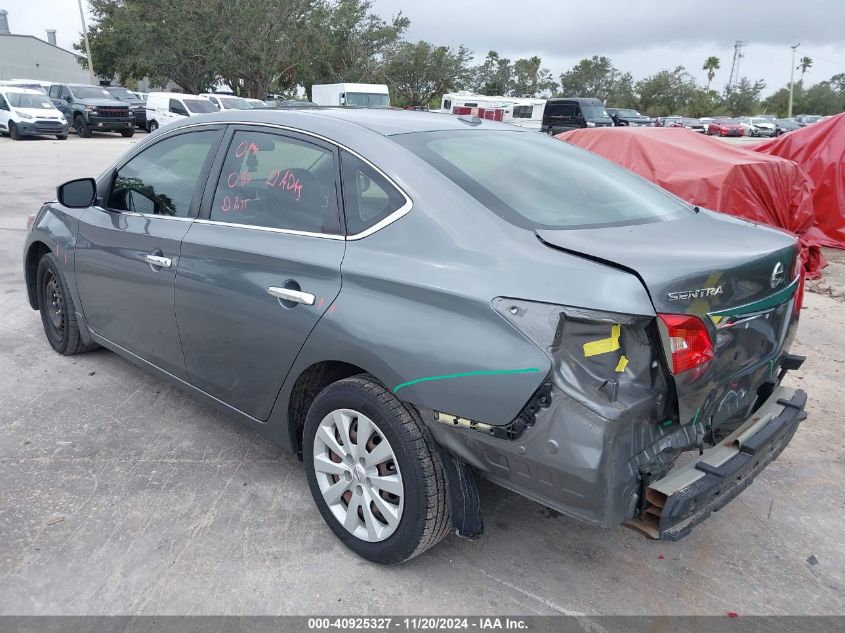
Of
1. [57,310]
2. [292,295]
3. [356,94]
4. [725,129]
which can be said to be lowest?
[725,129]

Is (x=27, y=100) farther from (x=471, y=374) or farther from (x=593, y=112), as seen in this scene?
(x=471, y=374)

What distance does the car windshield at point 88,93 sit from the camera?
26.8 meters

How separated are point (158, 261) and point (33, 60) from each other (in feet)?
214

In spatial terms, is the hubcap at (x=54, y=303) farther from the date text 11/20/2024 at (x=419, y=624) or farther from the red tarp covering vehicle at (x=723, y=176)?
the red tarp covering vehicle at (x=723, y=176)

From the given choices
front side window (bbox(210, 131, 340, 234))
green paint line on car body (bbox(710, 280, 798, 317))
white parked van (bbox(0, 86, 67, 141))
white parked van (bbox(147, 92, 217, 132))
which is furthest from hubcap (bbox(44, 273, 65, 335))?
white parked van (bbox(0, 86, 67, 141))

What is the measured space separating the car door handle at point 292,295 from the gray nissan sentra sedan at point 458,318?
0.6 inches

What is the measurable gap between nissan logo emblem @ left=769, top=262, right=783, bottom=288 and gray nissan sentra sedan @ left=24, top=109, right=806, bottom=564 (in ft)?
0.06

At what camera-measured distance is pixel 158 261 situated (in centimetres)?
336

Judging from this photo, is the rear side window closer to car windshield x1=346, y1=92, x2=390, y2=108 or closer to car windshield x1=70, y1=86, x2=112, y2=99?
car windshield x1=70, y1=86, x2=112, y2=99

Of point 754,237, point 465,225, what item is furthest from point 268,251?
point 754,237

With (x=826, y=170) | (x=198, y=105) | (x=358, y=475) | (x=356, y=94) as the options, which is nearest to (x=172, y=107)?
(x=198, y=105)

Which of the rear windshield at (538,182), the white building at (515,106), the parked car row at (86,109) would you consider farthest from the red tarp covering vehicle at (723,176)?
the white building at (515,106)

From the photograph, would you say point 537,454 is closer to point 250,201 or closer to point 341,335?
point 341,335

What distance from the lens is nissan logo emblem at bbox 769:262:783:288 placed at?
2.41 m
